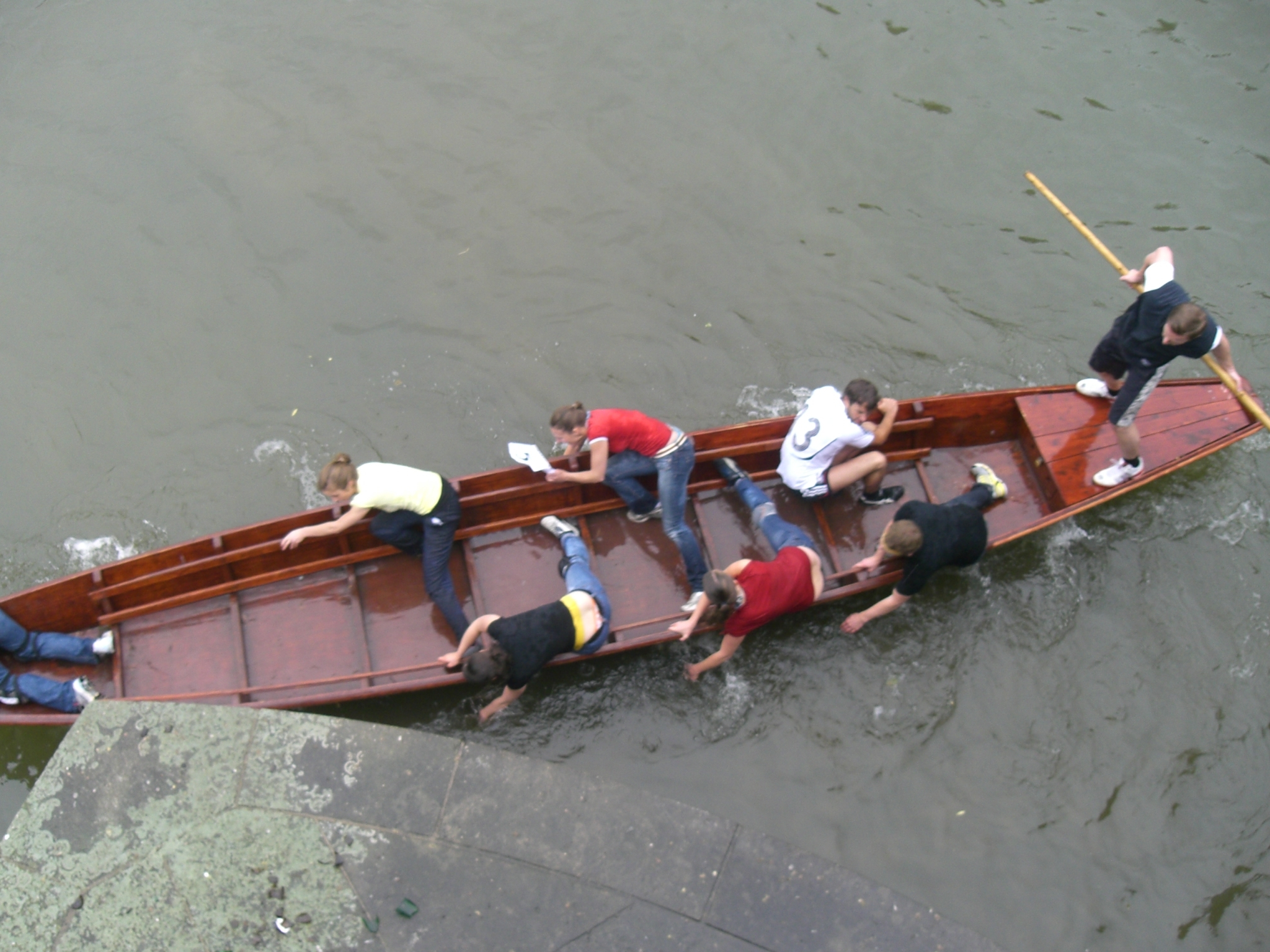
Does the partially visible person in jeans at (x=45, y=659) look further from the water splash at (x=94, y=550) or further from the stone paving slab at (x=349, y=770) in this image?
the stone paving slab at (x=349, y=770)

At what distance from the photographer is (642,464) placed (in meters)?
7.54

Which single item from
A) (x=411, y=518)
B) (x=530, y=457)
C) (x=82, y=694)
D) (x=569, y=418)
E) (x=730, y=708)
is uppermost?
(x=569, y=418)

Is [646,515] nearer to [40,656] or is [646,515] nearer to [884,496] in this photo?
[884,496]

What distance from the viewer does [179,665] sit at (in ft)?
23.7

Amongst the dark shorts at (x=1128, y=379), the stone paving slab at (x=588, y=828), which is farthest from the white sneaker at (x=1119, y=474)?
the stone paving slab at (x=588, y=828)

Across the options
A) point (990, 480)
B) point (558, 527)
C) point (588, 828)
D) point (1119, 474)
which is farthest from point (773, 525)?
point (1119, 474)

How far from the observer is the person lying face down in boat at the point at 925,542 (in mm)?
6570

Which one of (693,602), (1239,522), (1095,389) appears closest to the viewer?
(693,602)

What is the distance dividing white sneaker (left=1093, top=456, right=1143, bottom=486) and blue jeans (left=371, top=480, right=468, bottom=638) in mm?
5913

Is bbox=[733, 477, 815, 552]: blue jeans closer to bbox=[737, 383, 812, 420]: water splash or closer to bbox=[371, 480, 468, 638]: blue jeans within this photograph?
bbox=[737, 383, 812, 420]: water splash

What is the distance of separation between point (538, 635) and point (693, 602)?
1561 millimetres

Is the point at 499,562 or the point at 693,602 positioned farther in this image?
the point at 499,562

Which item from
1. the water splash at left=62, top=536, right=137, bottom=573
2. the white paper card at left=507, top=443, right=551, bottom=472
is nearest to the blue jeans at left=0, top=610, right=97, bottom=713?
the water splash at left=62, top=536, right=137, bottom=573

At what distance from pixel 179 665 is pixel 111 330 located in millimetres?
4555
